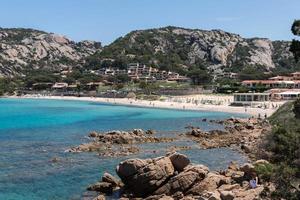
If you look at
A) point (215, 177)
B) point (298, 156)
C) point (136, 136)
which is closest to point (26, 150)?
point (136, 136)

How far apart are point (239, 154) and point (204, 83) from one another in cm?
13713

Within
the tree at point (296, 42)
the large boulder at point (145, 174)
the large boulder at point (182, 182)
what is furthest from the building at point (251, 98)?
the large boulder at point (182, 182)

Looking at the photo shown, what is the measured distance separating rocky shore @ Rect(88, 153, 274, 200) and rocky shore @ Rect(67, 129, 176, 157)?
14.0 m

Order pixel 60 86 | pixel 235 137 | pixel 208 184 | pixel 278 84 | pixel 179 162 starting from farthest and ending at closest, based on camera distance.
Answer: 1. pixel 60 86
2. pixel 278 84
3. pixel 235 137
4. pixel 179 162
5. pixel 208 184

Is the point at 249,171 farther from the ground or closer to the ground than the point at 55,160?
farther from the ground

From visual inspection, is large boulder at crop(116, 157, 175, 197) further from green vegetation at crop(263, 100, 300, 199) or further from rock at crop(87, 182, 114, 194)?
green vegetation at crop(263, 100, 300, 199)

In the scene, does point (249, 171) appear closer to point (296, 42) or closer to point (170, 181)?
point (170, 181)

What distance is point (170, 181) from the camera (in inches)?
1027

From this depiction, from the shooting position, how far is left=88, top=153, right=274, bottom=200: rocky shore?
2536cm

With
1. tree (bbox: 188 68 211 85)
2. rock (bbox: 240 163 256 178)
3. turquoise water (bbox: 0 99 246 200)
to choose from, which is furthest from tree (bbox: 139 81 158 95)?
rock (bbox: 240 163 256 178)

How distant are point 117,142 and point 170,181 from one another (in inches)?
928

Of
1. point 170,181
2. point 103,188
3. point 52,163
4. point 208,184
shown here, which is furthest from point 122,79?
point 208,184

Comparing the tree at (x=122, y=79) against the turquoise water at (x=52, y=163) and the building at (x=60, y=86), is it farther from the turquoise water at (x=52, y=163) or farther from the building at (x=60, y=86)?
the turquoise water at (x=52, y=163)

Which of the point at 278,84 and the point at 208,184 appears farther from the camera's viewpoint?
the point at 278,84
